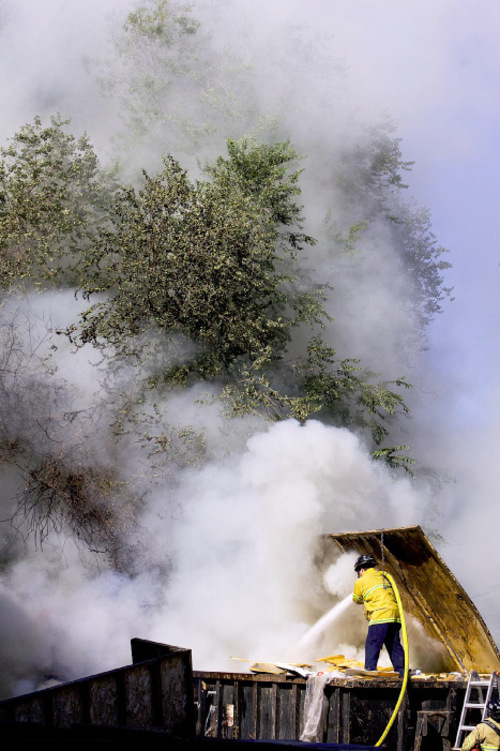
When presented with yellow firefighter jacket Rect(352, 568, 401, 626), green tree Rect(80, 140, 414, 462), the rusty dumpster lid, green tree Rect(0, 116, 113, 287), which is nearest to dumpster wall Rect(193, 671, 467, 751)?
yellow firefighter jacket Rect(352, 568, 401, 626)

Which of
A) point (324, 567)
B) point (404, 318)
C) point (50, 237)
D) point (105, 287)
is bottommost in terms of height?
point (324, 567)

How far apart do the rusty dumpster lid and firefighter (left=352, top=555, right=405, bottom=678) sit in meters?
0.50

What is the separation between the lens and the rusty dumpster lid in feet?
25.3

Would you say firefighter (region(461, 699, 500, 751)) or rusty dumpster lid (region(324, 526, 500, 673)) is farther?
rusty dumpster lid (region(324, 526, 500, 673))

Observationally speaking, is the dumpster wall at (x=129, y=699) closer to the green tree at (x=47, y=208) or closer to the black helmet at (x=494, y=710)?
the black helmet at (x=494, y=710)

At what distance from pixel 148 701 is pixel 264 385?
11.5 metres

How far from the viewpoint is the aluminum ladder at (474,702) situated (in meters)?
6.61

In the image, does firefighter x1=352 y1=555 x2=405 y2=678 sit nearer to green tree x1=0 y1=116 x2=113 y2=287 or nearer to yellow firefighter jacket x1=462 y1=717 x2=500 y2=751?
yellow firefighter jacket x1=462 y1=717 x2=500 y2=751

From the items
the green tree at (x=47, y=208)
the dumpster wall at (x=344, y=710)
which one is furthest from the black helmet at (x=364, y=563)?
the green tree at (x=47, y=208)

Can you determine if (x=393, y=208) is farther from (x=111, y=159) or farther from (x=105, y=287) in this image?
(x=105, y=287)

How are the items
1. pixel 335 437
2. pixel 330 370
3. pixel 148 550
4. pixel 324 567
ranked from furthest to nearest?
1. pixel 330 370
2. pixel 148 550
3. pixel 335 437
4. pixel 324 567

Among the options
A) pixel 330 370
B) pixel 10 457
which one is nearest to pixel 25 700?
pixel 10 457

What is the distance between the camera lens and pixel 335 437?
11125 mm

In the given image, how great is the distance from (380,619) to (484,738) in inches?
66.5
